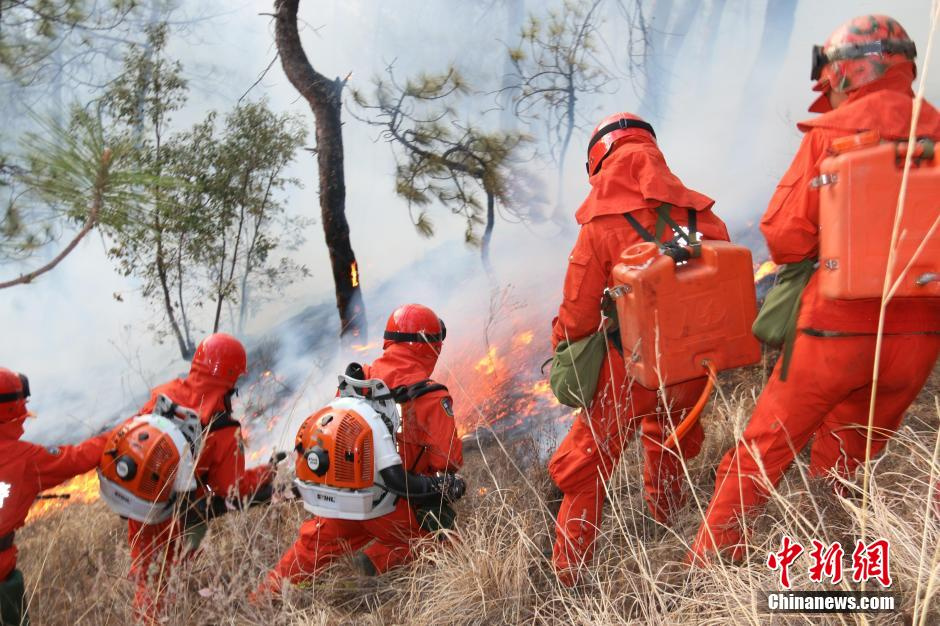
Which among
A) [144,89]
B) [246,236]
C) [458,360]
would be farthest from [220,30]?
[458,360]

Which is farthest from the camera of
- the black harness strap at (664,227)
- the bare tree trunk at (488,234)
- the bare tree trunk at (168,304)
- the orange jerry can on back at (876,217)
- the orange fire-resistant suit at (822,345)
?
the bare tree trunk at (168,304)

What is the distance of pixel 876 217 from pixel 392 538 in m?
2.38

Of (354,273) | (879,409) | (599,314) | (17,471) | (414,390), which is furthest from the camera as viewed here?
(354,273)

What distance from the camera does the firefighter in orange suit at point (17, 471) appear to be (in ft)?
10.2

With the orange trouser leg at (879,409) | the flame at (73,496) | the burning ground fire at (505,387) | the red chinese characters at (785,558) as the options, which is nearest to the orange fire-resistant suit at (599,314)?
the orange trouser leg at (879,409)

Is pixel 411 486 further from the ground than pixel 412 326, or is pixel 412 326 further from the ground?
pixel 412 326

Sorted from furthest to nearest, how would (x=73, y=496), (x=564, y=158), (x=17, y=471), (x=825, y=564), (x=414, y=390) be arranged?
(x=73, y=496)
(x=564, y=158)
(x=414, y=390)
(x=17, y=471)
(x=825, y=564)

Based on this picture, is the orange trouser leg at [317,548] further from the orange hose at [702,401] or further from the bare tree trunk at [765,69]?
the bare tree trunk at [765,69]

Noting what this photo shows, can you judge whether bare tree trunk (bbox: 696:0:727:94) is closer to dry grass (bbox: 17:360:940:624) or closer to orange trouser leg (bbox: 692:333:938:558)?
dry grass (bbox: 17:360:940:624)

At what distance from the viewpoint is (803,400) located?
246 cm

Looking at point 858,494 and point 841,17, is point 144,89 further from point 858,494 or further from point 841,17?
point 858,494

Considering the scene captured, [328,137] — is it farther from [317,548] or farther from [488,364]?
[317,548]

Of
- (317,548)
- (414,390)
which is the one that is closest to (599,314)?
(414,390)

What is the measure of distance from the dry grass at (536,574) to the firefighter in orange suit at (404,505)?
0.11m
